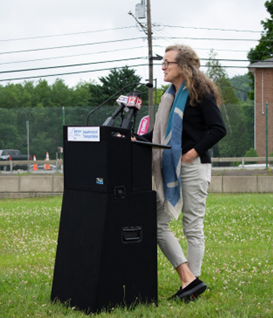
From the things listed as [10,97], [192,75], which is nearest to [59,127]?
[192,75]

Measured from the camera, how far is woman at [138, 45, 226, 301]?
3918 mm

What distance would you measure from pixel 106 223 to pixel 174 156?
770mm

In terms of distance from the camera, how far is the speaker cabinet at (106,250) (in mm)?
3498

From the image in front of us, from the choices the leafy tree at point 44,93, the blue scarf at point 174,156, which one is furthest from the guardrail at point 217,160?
the leafy tree at point 44,93

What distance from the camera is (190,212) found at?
4.01m

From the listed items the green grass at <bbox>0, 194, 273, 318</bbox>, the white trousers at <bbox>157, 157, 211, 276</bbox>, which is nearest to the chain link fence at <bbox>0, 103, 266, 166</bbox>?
the green grass at <bbox>0, 194, 273, 318</bbox>

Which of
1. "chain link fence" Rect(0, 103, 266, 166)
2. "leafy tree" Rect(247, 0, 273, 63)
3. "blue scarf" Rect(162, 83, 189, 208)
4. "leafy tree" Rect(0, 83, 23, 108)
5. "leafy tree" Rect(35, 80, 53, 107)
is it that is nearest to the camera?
"blue scarf" Rect(162, 83, 189, 208)

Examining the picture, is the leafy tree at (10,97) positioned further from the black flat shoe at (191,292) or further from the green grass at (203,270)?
the black flat shoe at (191,292)

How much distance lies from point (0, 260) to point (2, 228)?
2632 mm

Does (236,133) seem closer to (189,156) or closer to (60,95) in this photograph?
(189,156)

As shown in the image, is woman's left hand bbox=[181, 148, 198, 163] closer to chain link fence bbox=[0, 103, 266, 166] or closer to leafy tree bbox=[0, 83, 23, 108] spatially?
chain link fence bbox=[0, 103, 266, 166]

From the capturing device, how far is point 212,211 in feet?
33.1

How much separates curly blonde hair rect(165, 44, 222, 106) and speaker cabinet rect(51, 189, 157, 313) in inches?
33.7

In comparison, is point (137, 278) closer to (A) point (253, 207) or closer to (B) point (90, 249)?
(B) point (90, 249)
